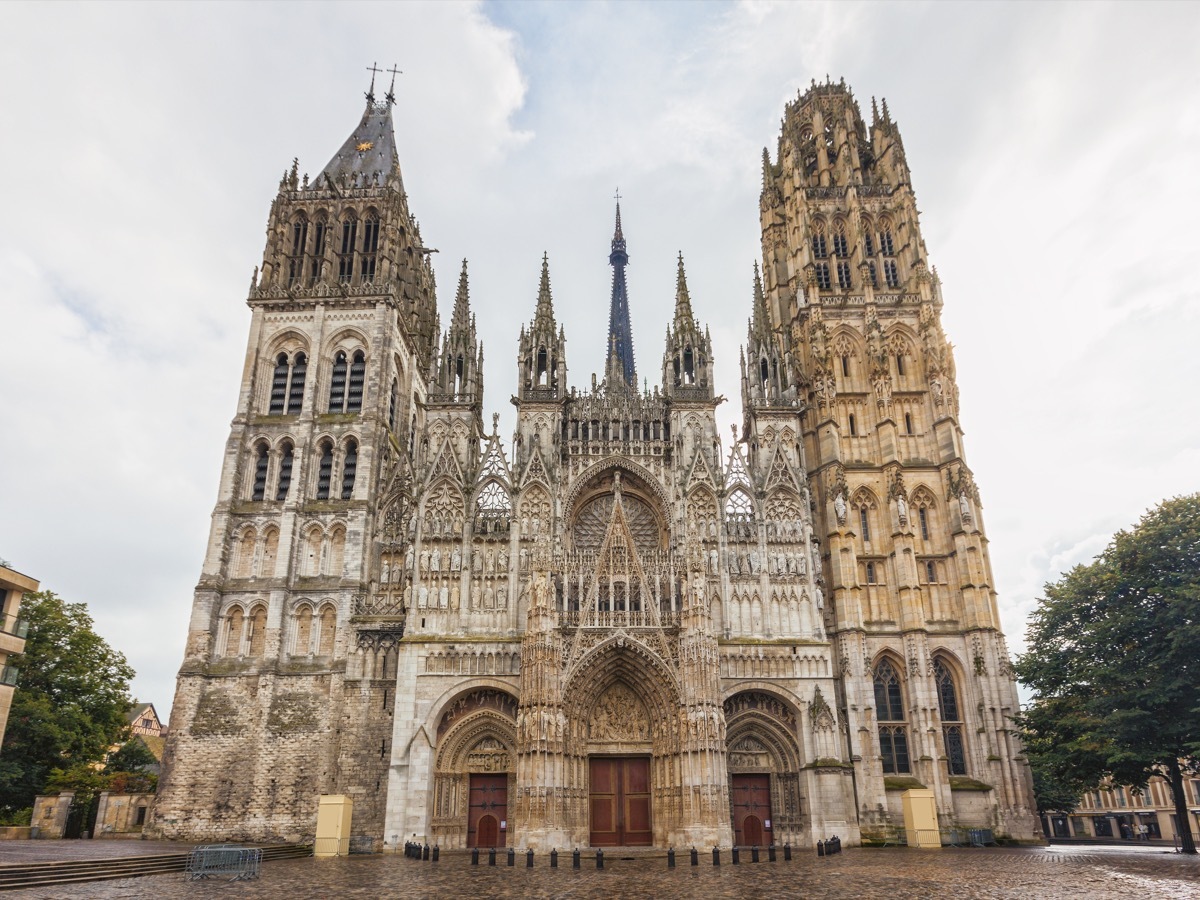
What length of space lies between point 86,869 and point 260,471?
22.2 metres

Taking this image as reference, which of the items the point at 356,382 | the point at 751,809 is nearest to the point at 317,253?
the point at 356,382

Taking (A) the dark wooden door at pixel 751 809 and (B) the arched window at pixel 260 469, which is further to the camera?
(B) the arched window at pixel 260 469

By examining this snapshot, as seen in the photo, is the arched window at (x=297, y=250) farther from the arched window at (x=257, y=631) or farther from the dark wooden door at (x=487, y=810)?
the dark wooden door at (x=487, y=810)

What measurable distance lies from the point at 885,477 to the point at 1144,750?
15788 millimetres

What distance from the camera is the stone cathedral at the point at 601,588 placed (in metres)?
32.4

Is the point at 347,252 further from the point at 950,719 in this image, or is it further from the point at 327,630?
the point at 950,719

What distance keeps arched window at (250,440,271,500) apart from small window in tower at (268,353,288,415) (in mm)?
2327

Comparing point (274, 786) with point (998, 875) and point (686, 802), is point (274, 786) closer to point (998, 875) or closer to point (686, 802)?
point (686, 802)

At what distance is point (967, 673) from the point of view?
36000 millimetres

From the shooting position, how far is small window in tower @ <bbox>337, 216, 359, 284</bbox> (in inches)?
1827

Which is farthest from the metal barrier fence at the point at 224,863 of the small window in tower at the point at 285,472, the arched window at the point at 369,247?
the arched window at the point at 369,247

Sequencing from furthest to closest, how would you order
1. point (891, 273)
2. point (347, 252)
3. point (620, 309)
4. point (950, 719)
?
1. point (620, 309)
2. point (347, 252)
3. point (891, 273)
4. point (950, 719)

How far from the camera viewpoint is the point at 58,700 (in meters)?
40.2

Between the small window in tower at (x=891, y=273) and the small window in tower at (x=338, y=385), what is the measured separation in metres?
30.6
